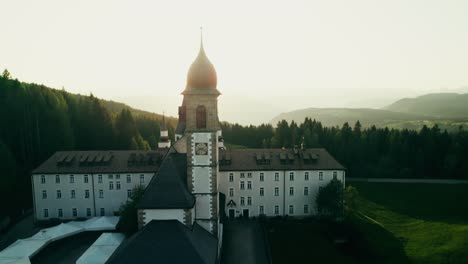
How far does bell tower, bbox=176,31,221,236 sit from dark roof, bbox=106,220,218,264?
3376mm

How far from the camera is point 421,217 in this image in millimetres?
Result: 46188

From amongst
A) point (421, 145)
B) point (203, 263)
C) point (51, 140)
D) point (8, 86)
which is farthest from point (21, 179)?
point (421, 145)

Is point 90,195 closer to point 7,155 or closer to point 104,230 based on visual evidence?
point 104,230

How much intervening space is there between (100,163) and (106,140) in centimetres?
2777

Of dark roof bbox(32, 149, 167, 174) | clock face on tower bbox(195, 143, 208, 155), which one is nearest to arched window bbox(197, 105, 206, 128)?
clock face on tower bbox(195, 143, 208, 155)

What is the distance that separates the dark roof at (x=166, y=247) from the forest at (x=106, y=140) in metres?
26.8

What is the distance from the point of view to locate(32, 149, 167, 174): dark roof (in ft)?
143

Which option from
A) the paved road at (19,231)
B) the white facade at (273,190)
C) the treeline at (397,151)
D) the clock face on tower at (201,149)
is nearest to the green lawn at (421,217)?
the treeline at (397,151)

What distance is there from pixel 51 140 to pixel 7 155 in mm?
12279

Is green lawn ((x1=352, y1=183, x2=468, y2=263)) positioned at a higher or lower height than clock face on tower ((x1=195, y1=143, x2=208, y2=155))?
lower

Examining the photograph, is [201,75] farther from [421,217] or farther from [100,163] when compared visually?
[421,217]

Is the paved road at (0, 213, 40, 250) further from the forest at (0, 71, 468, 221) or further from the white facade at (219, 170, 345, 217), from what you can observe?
the white facade at (219, 170, 345, 217)

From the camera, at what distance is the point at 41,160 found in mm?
53219

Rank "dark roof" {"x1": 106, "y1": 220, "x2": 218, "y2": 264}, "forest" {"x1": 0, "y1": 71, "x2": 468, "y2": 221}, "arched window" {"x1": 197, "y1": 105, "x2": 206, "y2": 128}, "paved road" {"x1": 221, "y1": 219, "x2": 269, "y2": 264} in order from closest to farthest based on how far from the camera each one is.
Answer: "dark roof" {"x1": 106, "y1": 220, "x2": 218, "y2": 264} < "arched window" {"x1": 197, "y1": 105, "x2": 206, "y2": 128} < "paved road" {"x1": 221, "y1": 219, "x2": 269, "y2": 264} < "forest" {"x1": 0, "y1": 71, "x2": 468, "y2": 221}
